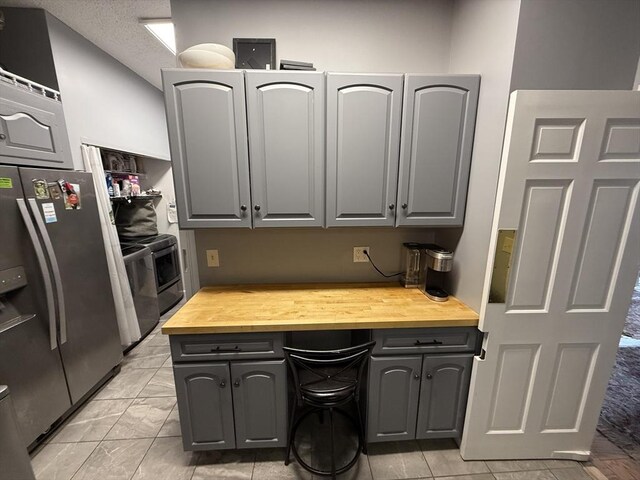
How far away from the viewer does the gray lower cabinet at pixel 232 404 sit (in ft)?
4.50

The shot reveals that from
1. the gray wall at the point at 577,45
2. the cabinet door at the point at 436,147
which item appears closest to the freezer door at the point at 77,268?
the cabinet door at the point at 436,147

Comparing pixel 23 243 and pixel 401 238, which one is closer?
pixel 23 243

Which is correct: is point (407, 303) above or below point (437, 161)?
below

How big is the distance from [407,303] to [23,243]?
231cm

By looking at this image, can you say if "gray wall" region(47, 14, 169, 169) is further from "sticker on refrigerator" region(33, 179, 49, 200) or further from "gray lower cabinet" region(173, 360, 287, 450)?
"gray lower cabinet" region(173, 360, 287, 450)

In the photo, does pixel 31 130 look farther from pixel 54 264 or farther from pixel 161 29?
pixel 161 29

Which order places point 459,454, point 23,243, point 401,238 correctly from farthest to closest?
1. point 401,238
2. point 459,454
3. point 23,243

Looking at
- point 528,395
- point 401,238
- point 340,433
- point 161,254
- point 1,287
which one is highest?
point 401,238

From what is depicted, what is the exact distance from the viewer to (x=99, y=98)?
2.33 metres

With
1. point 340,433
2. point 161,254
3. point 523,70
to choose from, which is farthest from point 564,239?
point 161,254

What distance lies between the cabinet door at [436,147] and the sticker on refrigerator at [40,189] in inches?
86.8

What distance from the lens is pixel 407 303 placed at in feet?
5.18

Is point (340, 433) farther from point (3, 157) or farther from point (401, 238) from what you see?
point (3, 157)

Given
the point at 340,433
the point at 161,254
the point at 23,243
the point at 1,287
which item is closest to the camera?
the point at 1,287
